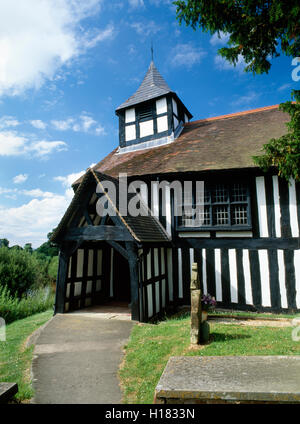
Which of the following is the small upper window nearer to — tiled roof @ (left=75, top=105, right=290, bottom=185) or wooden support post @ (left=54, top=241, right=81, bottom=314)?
tiled roof @ (left=75, top=105, right=290, bottom=185)

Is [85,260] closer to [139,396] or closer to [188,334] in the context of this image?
[188,334]

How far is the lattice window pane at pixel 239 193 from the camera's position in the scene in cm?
847

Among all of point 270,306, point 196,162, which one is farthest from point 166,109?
point 270,306

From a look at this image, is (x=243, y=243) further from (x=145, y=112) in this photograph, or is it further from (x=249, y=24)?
(x=145, y=112)

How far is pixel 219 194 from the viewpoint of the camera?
28.7 ft

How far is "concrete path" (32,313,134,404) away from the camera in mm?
3688

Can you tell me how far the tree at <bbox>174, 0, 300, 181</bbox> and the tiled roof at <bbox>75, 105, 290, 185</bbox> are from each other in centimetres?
193

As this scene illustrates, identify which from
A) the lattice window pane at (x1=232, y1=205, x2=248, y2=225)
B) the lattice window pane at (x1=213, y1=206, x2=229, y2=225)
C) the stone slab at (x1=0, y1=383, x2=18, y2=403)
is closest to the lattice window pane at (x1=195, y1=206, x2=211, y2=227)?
the lattice window pane at (x1=213, y1=206, x2=229, y2=225)

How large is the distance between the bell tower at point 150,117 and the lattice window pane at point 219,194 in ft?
14.4

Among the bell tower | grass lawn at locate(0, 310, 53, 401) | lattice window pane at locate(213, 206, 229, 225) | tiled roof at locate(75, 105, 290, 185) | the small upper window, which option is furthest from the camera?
the small upper window

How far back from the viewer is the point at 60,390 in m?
3.79

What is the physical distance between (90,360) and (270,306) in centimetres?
553

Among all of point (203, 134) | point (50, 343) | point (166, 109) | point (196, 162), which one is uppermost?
point (166, 109)

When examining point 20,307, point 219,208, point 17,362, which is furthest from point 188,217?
point 20,307
